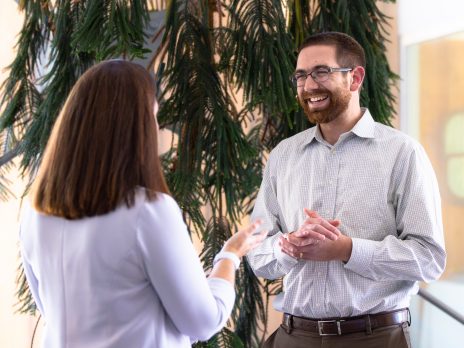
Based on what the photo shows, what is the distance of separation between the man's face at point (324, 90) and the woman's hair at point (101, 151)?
28.5 inches

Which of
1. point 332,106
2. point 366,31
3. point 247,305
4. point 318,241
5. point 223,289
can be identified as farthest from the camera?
point 247,305

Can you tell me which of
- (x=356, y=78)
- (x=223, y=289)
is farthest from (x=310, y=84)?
(x=223, y=289)

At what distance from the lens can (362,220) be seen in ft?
6.21

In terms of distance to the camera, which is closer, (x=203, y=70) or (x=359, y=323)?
(x=359, y=323)

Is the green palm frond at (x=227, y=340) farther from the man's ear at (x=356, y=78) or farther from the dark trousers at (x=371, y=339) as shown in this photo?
the man's ear at (x=356, y=78)

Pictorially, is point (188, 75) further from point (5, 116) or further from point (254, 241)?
point (254, 241)

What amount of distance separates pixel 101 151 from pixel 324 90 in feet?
2.76

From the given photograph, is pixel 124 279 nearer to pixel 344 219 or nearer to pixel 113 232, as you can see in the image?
pixel 113 232

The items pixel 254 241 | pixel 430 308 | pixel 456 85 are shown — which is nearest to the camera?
pixel 254 241

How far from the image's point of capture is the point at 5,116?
8.18 ft

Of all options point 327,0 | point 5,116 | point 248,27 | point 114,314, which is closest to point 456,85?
point 327,0

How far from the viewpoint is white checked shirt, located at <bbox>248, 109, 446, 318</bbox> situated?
182cm

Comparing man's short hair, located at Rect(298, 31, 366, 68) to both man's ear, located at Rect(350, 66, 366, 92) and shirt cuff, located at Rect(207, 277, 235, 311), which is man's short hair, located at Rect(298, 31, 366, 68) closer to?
man's ear, located at Rect(350, 66, 366, 92)

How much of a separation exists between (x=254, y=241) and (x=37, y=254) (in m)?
0.44
